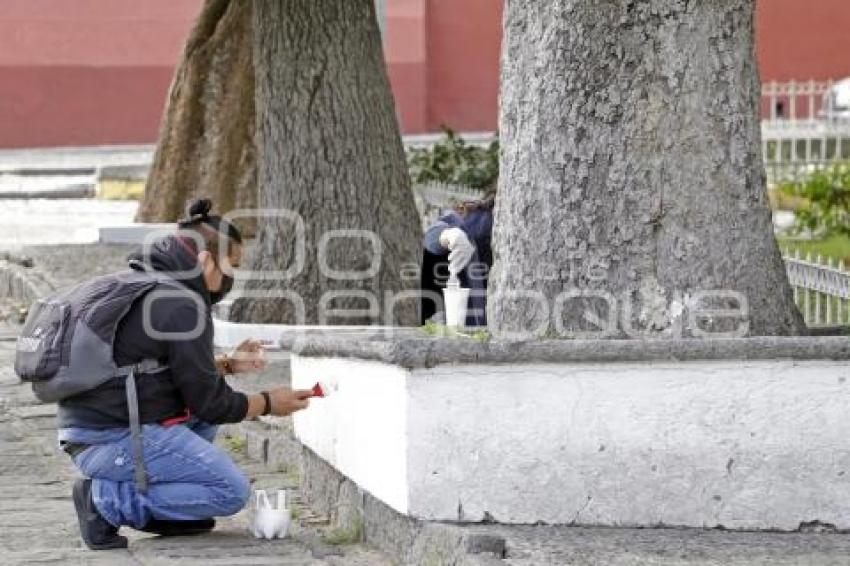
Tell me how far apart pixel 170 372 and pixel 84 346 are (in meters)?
0.30

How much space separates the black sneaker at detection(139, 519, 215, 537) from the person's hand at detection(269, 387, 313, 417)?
449 millimetres

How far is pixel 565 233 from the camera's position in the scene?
721 centimetres

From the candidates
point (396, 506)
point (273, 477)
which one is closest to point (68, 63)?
point (273, 477)

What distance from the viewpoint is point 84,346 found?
7.38 m

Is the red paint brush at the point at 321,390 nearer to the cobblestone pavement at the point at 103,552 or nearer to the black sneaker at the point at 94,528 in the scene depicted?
the cobblestone pavement at the point at 103,552

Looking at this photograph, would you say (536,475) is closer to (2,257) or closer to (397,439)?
(397,439)

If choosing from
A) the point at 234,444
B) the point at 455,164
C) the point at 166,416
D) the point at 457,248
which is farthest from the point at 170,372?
the point at 455,164

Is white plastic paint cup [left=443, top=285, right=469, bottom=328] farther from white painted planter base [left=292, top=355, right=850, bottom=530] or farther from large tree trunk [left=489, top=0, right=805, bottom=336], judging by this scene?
white painted planter base [left=292, top=355, right=850, bottom=530]

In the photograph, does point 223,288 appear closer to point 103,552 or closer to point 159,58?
point 103,552

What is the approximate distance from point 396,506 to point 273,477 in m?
1.88

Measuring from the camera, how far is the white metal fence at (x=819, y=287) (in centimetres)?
1020

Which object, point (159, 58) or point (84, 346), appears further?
point (159, 58)

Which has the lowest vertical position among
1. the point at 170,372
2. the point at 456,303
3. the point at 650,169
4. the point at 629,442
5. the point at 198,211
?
the point at 629,442

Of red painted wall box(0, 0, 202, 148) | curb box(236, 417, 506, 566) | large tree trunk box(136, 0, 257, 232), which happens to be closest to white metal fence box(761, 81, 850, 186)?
large tree trunk box(136, 0, 257, 232)
